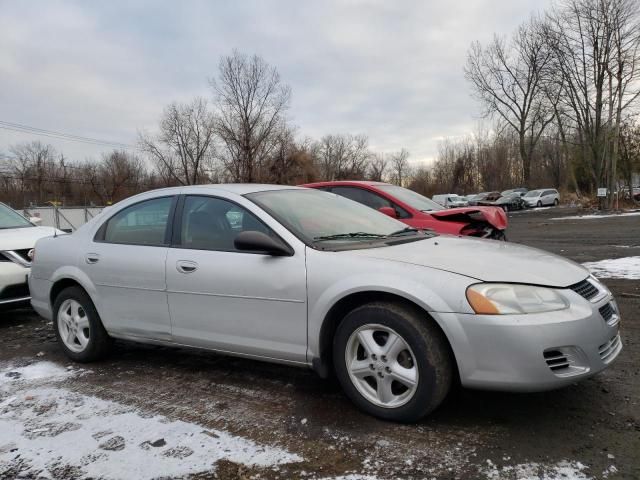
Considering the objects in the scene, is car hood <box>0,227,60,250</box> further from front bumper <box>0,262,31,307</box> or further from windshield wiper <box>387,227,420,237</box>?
windshield wiper <box>387,227,420,237</box>

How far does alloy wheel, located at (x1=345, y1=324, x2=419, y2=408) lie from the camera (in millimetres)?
2795

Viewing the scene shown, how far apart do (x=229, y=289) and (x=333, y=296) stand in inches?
31.2

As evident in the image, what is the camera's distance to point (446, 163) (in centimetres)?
7488

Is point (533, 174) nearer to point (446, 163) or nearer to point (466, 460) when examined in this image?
point (446, 163)

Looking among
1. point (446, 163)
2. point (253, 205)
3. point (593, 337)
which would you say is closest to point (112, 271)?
point (253, 205)

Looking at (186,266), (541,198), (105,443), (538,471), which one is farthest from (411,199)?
(541,198)

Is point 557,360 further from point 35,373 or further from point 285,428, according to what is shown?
point 35,373

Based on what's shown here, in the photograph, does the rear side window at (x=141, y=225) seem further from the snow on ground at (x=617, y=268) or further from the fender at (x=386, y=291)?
the snow on ground at (x=617, y=268)

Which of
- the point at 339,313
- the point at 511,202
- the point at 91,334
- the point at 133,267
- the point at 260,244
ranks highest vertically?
the point at 511,202

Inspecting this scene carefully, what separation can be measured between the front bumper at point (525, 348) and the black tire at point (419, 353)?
0.09 meters

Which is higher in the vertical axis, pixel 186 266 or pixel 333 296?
pixel 186 266

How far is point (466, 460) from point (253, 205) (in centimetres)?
211

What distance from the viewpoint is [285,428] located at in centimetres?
289

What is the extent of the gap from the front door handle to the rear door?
0.54 ft
